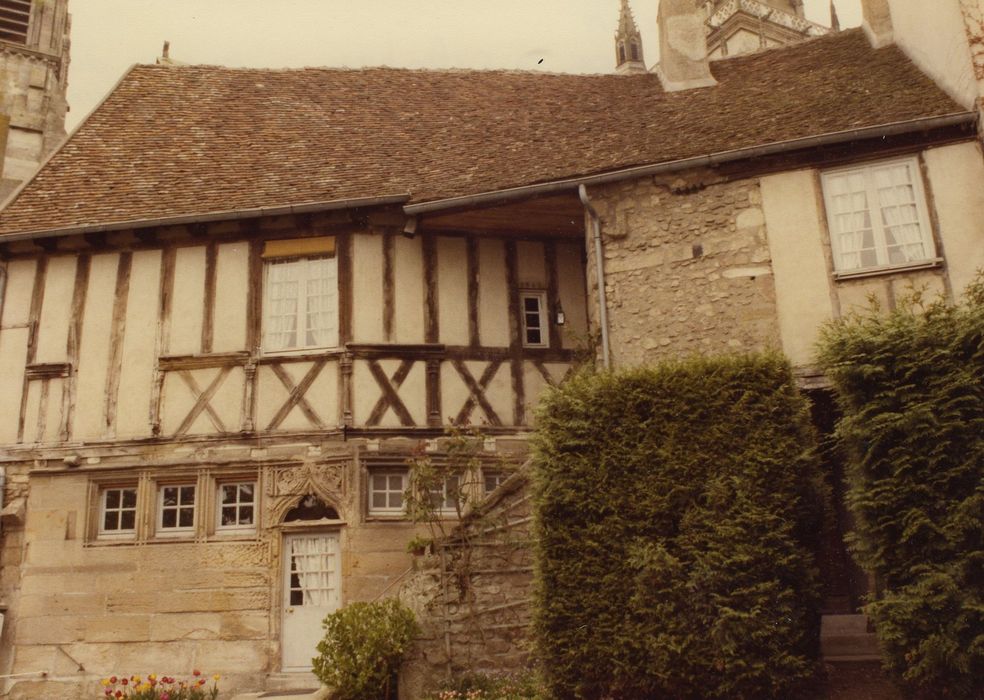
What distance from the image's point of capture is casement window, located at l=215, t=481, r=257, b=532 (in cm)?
946

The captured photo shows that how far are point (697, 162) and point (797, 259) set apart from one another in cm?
128

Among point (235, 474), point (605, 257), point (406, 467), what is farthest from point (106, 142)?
point (605, 257)

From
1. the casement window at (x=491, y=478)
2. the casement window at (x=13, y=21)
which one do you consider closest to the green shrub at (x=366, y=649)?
the casement window at (x=491, y=478)

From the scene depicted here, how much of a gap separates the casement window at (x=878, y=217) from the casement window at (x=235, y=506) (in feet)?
20.5

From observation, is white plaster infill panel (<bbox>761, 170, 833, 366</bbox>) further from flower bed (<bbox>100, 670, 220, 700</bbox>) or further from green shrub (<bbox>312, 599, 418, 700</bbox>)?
flower bed (<bbox>100, 670, 220, 700</bbox>)

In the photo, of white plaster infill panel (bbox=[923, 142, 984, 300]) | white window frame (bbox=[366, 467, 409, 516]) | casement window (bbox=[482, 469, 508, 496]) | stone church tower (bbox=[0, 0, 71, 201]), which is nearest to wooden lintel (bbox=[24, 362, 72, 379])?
white window frame (bbox=[366, 467, 409, 516])

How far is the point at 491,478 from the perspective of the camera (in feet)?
32.1

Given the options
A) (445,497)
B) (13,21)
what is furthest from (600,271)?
(13,21)

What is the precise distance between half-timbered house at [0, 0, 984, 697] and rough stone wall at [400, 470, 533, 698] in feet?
4.29

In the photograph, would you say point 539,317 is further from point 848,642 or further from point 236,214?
point 848,642

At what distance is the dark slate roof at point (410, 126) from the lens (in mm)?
9141

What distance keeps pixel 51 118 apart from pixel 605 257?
17.1 meters

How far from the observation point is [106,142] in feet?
37.8

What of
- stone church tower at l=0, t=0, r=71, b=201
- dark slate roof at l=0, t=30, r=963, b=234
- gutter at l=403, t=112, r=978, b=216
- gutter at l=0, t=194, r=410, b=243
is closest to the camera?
gutter at l=403, t=112, r=978, b=216
